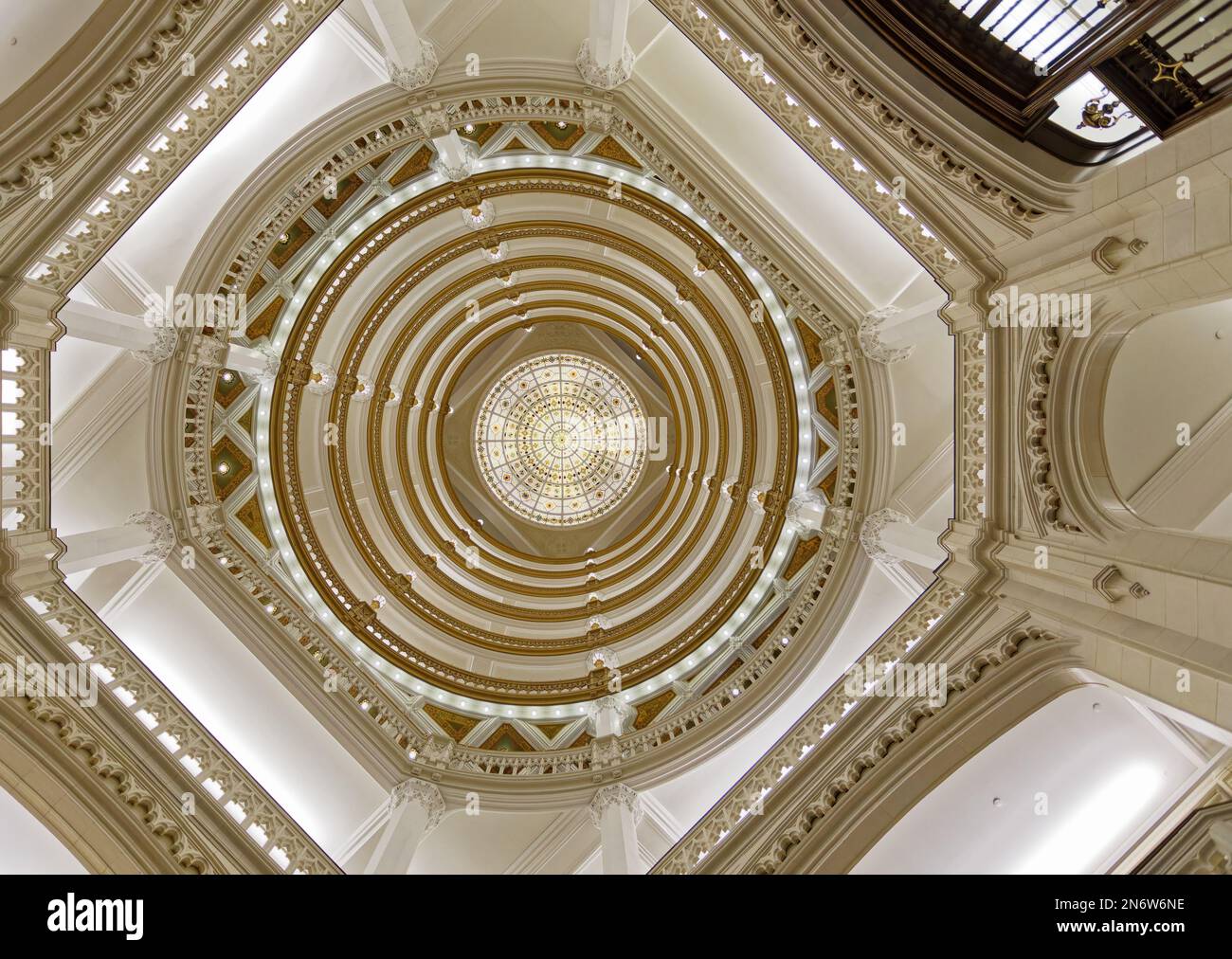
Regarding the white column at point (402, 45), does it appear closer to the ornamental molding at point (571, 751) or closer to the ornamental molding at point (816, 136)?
the ornamental molding at point (571, 751)

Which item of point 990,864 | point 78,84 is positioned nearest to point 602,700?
point 990,864

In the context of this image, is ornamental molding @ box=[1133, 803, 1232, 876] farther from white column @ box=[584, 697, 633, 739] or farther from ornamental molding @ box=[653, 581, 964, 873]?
white column @ box=[584, 697, 633, 739]

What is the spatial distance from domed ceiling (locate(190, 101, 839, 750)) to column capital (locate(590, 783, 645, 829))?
82.8 inches

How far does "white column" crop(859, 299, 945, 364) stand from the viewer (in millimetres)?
9398

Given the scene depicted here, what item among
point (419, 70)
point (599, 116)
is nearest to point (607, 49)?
point (599, 116)

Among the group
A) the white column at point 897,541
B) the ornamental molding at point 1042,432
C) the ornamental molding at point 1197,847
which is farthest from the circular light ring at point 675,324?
the ornamental molding at point 1197,847

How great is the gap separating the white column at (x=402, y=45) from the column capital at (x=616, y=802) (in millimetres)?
13090

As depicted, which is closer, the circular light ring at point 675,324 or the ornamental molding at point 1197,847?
the ornamental molding at point 1197,847

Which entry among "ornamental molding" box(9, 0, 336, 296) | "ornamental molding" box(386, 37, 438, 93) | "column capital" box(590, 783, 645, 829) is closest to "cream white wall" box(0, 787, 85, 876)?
"ornamental molding" box(9, 0, 336, 296)

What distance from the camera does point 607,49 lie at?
31.3ft

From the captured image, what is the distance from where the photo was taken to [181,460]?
11.2 m

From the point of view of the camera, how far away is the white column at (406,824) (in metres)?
10.2
